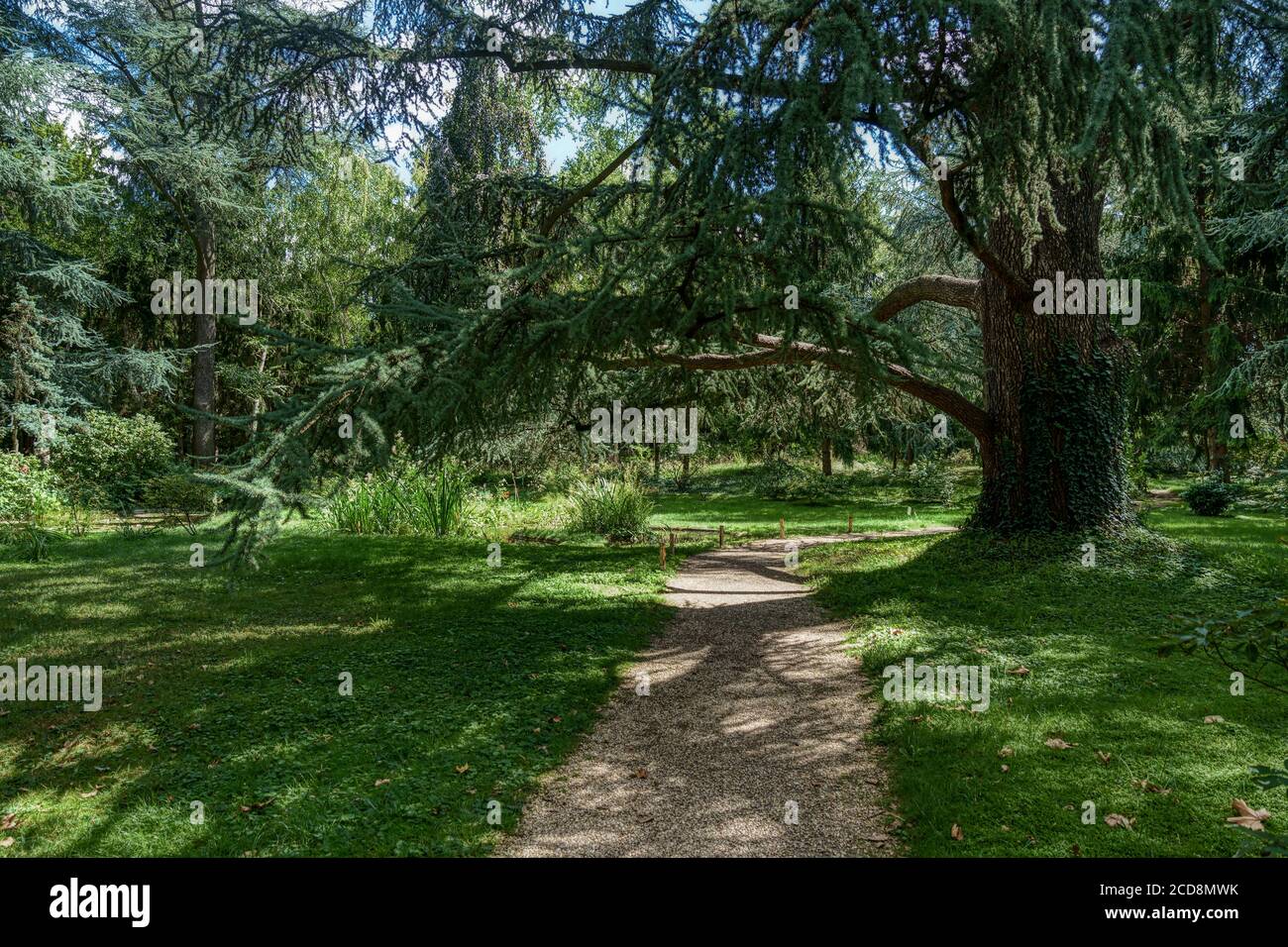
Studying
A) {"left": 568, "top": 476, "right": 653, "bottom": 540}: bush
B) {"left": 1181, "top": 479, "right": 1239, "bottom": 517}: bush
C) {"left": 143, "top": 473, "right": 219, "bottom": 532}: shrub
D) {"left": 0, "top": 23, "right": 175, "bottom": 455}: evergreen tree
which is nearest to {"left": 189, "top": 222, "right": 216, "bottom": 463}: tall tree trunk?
{"left": 0, "top": 23, "right": 175, "bottom": 455}: evergreen tree

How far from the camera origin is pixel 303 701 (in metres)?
6.10

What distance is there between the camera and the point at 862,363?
5898 millimetres

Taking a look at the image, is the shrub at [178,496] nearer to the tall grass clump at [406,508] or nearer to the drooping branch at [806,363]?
the tall grass clump at [406,508]

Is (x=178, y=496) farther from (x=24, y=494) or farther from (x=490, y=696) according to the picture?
(x=490, y=696)

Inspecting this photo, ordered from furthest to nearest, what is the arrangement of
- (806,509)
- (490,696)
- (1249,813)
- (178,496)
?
(806,509) → (178,496) → (490,696) → (1249,813)

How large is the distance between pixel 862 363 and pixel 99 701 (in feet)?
21.6

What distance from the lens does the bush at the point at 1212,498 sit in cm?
1611

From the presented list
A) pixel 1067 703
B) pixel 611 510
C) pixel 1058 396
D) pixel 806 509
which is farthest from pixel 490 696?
pixel 806 509

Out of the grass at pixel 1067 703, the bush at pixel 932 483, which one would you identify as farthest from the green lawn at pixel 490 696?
the bush at pixel 932 483

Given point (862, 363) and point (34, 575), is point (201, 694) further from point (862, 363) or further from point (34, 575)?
point (34, 575)

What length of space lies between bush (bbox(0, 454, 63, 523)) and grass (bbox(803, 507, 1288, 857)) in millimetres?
15416

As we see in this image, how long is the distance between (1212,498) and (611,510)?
12.9m

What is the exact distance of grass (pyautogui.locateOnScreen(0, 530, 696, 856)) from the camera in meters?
4.24

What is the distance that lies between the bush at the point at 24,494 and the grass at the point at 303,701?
3941 mm
